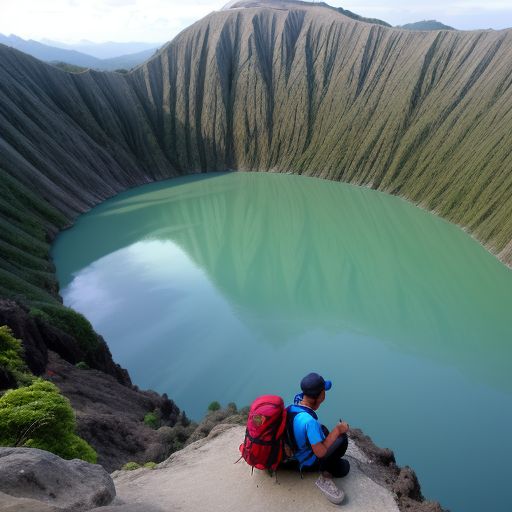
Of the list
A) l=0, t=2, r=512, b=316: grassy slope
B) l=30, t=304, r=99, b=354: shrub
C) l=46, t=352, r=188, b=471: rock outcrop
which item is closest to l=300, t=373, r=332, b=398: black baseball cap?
l=46, t=352, r=188, b=471: rock outcrop

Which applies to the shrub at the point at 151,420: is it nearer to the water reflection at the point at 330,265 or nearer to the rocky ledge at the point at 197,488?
the rocky ledge at the point at 197,488

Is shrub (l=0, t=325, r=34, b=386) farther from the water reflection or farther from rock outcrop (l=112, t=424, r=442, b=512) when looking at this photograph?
the water reflection

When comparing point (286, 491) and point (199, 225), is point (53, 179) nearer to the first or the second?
point (199, 225)

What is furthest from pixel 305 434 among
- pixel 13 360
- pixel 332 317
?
pixel 332 317

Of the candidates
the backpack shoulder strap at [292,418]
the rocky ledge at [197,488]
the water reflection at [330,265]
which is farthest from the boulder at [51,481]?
the water reflection at [330,265]

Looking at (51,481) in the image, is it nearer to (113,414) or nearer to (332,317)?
(113,414)
